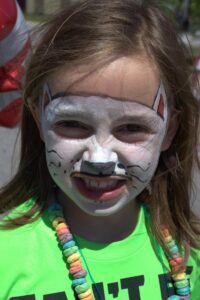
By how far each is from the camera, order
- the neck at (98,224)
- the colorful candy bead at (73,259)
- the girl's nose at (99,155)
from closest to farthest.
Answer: the girl's nose at (99,155), the colorful candy bead at (73,259), the neck at (98,224)

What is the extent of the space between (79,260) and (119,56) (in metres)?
0.50

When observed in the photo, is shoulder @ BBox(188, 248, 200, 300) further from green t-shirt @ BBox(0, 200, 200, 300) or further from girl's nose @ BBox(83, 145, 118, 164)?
girl's nose @ BBox(83, 145, 118, 164)

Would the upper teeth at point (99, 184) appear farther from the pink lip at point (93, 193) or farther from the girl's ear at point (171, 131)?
the girl's ear at point (171, 131)

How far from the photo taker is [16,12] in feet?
10.2

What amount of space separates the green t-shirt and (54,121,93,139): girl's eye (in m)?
0.27

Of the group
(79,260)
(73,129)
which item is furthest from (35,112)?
(79,260)

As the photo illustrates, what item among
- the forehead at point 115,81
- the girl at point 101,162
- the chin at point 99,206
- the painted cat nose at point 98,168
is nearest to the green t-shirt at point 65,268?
the girl at point 101,162

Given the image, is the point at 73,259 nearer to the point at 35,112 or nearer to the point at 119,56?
the point at 35,112

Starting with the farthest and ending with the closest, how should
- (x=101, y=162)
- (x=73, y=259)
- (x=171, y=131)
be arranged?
1. (x=171, y=131)
2. (x=73, y=259)
3. (x=101, y=162)

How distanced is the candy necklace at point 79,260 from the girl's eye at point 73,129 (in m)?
0.25

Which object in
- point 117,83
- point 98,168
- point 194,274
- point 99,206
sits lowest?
point 194,274

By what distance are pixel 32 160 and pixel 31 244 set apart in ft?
0.91

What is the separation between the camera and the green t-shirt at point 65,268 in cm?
125

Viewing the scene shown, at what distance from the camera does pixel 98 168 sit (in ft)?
3.85
